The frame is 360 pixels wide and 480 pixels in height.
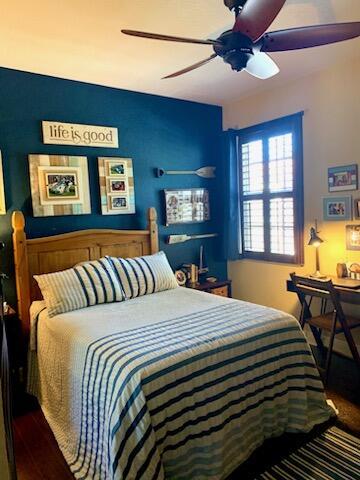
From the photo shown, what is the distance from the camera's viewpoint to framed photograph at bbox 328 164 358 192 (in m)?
3.09

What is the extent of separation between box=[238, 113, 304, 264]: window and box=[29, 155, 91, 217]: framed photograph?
6.09 feet

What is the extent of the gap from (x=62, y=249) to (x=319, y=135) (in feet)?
8.46

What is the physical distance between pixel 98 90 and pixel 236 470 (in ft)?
10.6

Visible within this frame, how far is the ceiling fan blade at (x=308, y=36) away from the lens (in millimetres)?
1768

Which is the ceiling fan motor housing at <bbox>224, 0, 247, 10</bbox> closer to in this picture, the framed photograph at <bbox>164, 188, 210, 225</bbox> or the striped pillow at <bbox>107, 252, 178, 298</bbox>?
the striped pillow at <bbox>107, 252, 178, 298</bbox>

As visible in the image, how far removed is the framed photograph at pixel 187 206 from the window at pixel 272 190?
45 cm

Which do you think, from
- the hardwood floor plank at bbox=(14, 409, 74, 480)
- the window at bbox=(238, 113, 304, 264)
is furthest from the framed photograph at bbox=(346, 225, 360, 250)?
the hardwood floor plank at bbox=(14, 409, 74, 480)

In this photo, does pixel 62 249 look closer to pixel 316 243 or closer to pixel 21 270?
pixel 21 270

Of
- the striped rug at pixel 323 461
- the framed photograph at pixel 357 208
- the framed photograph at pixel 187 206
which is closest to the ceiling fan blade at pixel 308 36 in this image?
the framed photograph at pixel 357 208

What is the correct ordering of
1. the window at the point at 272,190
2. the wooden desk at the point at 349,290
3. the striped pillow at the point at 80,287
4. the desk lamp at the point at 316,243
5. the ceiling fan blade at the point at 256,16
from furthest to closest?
the window at the point at 272,190 < the desk lamp at the point at 316,243 < the wooden desk at the point at 349,290 < the striped pillow at the point at 80,287 < the ceiling fan blade at the point at 256,16

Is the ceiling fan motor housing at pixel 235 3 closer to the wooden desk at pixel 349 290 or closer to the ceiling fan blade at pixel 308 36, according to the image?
the ceiling fan blade at pixel 308 36

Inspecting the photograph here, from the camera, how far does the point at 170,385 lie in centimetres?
169

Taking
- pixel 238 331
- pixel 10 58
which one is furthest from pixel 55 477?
pixel 10 58

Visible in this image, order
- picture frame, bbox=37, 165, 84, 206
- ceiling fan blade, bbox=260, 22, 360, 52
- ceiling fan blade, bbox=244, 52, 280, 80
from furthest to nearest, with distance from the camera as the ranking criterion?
picture frame, bbox=37, 165, 84, 206
ceiling fan blade, bbox=244, 52, 280, 80
ceiling fan blade, bbox=260, 22, 360, 52
